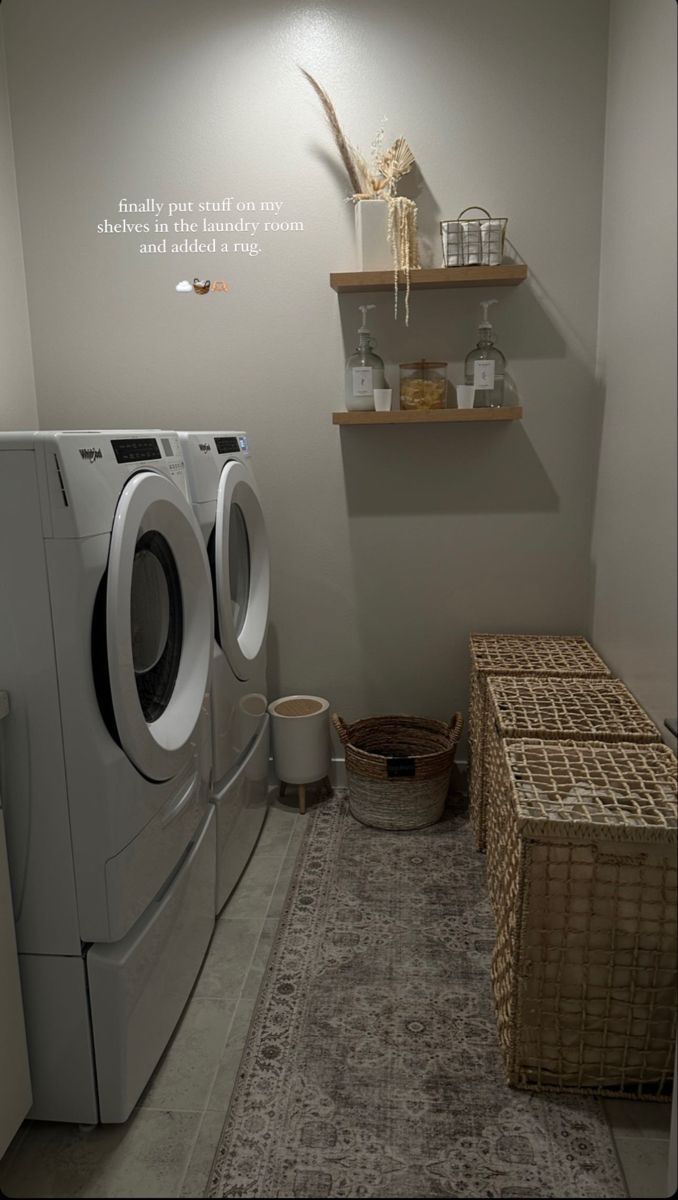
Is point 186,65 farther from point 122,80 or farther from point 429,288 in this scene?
point 429,288

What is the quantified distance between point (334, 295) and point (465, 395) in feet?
1.81

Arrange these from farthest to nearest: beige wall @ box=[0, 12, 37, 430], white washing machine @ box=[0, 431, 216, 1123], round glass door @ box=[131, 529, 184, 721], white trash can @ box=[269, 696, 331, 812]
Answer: white trash can @ box=[269, 696, 331, 812] < beige wall @ box=[0, 12, 37, 430] < round glass door @ box=[131, 529, 184, 721] < white washing machine @ box=[0, 431, 216, 1123]

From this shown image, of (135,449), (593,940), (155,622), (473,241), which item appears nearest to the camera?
(593,940)

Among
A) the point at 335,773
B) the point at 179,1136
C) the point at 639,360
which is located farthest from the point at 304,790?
the point at 639,360

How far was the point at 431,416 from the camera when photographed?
2553 mm

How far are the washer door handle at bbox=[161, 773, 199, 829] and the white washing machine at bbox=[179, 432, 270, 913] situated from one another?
0.21m

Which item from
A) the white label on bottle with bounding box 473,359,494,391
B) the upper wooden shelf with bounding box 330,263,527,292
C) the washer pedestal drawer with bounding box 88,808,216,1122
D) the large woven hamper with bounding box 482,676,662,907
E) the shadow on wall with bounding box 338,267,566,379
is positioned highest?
the upper wooden shelf with bounding box 330,263,527,292

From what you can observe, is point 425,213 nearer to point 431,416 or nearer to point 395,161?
point 395,161

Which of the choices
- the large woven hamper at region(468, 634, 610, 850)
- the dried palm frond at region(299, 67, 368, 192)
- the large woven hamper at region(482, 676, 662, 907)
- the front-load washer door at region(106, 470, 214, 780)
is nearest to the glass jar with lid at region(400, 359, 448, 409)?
the dried palm frond at region(299, 67, 368, 192)

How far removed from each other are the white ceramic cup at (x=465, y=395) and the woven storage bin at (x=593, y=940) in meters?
1.33

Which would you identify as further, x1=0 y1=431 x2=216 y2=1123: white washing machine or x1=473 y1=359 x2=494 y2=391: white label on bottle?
x1=473 y1=359 x2=494 y2=391: white label on bottle

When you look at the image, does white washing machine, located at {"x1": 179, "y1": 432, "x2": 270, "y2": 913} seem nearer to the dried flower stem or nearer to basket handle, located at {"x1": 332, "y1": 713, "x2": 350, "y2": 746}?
basket handle, located at {"x1": 332, "y1": 713, "x2": 350, "y2": 746}

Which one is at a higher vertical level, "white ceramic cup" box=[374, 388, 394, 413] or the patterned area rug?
"white ceramic cup" box=[374, 388, 394, 413]

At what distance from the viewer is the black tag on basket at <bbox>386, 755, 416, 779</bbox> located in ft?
8.41
